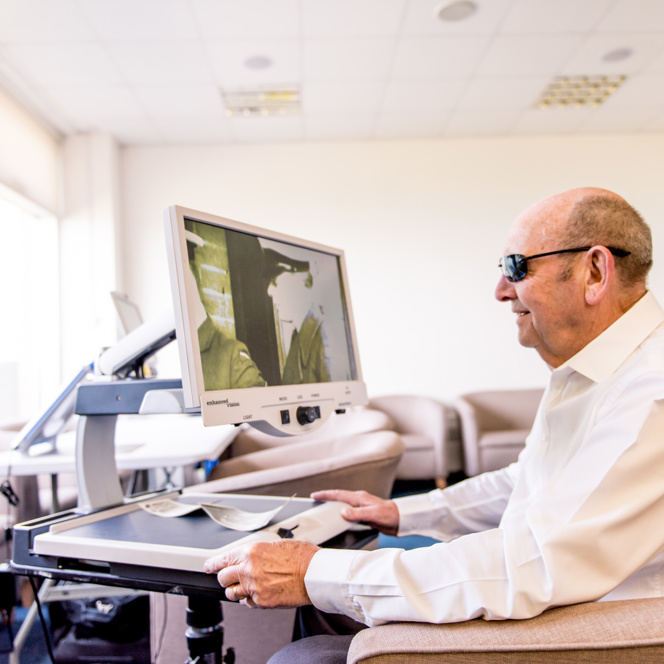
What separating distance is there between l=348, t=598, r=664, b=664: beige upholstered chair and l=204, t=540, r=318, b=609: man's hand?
0.48ft

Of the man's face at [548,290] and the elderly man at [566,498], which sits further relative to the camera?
the man's face at [548,290]

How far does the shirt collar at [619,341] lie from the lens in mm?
1032

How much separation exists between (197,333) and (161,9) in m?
3.07

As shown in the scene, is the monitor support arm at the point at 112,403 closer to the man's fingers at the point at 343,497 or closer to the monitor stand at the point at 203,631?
the monitor stand at the point at 203,631

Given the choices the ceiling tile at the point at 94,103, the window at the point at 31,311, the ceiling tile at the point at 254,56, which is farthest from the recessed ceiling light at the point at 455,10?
the window at the point at 31,311

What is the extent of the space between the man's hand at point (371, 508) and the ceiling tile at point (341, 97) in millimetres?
3677

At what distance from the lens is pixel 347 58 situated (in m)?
3.94

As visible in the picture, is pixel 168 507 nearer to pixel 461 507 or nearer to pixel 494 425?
pixel 461 507

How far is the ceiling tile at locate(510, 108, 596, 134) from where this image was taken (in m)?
4.92

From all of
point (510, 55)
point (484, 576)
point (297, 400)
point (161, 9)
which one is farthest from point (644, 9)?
point (484, 576)

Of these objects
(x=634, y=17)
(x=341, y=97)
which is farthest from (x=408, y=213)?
(x=634, y=17)

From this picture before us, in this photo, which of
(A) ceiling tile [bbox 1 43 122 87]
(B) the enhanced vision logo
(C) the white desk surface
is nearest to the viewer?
(B) the enhanced vision logo

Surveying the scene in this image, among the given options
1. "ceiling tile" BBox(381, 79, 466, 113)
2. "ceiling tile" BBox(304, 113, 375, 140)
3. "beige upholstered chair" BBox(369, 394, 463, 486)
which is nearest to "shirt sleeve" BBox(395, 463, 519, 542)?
"beige upholstered chair" BBox(369, 394, 463, 486)

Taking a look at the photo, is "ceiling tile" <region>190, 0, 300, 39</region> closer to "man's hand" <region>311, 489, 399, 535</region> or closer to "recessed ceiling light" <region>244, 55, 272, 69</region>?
"recessed ceiling light" <region>244, 55, 272, 69</region>
